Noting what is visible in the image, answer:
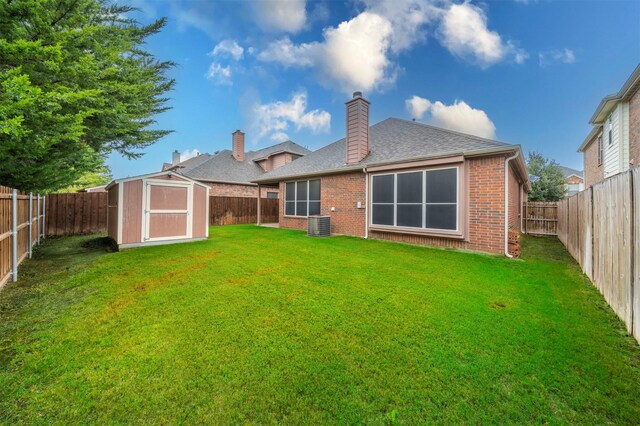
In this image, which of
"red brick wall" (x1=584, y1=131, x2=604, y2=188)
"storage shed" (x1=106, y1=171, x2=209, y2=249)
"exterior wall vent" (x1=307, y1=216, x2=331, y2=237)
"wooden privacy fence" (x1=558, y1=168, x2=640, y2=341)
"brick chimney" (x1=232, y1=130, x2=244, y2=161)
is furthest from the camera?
"brick chimney" (x1=232, y1=130, x2=244, y2=161)

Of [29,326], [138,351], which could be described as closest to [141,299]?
[29,326]

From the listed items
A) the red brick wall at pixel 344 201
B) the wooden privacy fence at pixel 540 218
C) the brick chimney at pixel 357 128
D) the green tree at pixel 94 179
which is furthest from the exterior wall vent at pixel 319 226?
the green tree at pixel 94 179

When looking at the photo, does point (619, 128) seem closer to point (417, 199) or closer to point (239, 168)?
point (417, 199)

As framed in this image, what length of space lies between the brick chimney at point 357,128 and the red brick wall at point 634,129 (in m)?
8.94

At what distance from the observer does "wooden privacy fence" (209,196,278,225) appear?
15.7 meters

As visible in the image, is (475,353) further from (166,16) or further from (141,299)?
(166,16)

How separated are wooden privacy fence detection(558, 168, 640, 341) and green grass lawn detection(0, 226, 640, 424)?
263 mm

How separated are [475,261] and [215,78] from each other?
16333 mm

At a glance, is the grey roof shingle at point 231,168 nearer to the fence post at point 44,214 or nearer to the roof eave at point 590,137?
the fence post at point 44,214

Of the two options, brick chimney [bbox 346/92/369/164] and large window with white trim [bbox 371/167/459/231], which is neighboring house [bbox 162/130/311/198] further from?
large window with white trim [bbox 371/167/459/231]

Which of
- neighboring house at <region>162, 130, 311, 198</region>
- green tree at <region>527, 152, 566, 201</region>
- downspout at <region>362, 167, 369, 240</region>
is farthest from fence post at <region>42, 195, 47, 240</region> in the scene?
green tree at <region>527, 152, 566, 201</region>

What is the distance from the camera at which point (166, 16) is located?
8.76 metres

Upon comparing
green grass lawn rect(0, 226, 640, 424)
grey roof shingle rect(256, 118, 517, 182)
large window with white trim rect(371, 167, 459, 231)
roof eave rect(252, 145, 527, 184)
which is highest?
grey roof shingle rect(256, 118, 517, 182)

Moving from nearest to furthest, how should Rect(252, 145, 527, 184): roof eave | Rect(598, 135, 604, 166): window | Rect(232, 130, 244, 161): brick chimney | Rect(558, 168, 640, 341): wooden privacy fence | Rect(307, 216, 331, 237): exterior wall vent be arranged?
Rect(558, 168, 640, 341): wooden privacy fence → Rect(252, 145, 527, 184): roof eave → Rect(307, 216, 331, 237): exterior wall vent → Rect(598, 135, 604, 166): window → Rect(232, 130, 244, 161): brick chimney
